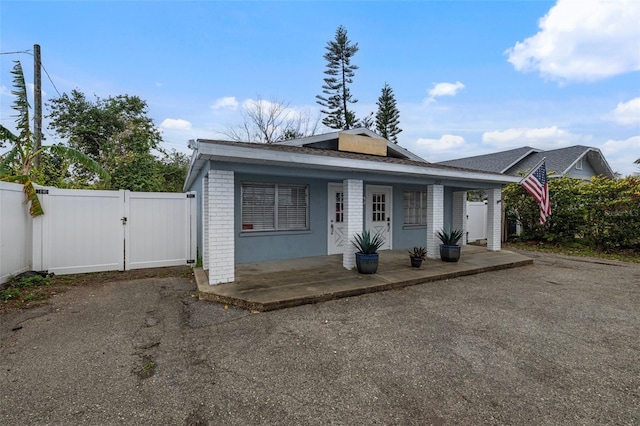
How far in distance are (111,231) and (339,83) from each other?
2155cm

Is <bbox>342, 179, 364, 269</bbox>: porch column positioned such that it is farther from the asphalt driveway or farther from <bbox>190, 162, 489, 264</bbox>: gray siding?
the asphalt driveway

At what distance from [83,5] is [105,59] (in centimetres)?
A: 240

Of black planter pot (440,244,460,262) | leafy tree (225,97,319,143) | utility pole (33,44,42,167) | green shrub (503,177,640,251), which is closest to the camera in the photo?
black planter pot (440,244,460,262)

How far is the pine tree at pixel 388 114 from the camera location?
25203 millimetres

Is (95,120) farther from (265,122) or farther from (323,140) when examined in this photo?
(323,140)

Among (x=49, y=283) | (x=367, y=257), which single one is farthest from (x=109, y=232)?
(x=367, y=257)

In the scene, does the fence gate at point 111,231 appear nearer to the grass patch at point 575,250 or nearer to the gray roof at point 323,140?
the gray roof at point 323,140

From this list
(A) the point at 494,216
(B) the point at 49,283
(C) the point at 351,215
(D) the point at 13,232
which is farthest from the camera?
(A) the point at 494,216

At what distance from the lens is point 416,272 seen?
20.5 ft

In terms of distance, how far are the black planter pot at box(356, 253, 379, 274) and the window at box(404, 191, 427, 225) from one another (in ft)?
13.7

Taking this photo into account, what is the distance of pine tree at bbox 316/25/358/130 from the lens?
2322cm

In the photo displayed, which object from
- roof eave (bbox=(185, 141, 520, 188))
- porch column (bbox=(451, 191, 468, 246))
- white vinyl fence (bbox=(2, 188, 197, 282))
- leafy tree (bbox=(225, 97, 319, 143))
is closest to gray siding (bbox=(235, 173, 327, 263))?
white vinyl fence (bbox=(2, 188, 197, 282))

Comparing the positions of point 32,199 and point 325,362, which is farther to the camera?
point 32,199

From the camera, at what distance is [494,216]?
9.12m
